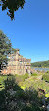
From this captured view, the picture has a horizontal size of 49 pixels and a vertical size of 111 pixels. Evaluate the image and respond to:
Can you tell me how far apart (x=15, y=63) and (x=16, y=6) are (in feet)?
49.3

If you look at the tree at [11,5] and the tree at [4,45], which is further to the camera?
the tree at [4,45]

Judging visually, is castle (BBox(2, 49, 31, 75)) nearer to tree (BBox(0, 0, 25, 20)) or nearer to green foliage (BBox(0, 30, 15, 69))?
green foliage (BBox(0, 30, 15, 69))

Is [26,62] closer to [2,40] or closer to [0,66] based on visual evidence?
[0,66]

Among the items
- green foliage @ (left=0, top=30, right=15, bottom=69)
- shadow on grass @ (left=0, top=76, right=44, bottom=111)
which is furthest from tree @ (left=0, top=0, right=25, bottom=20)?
green foliage @ (left=0, top=30, right=15, bottom=69)

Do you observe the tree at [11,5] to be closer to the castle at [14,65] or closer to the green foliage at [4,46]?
the green foliage at [4,46]

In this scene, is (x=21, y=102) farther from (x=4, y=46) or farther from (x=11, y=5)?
(x=4, y=46)

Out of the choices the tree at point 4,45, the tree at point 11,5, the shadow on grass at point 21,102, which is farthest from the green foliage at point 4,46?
the tree at point 11,5

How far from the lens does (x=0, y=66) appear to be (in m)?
16.3

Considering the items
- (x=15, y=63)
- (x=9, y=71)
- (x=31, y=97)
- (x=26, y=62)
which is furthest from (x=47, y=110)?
(x=26, y=62)

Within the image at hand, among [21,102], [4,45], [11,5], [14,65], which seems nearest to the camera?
[11,5]

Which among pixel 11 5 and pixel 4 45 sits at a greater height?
pixel 4 45

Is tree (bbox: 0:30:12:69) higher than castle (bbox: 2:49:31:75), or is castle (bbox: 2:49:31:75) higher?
tree (bbox: 0:30:12:69)

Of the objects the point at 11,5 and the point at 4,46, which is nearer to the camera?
the point at 11,5

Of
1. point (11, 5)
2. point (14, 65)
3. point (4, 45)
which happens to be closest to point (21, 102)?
point (11, 5)
